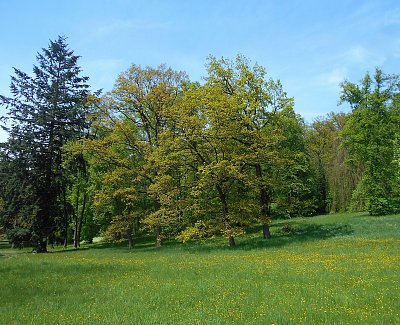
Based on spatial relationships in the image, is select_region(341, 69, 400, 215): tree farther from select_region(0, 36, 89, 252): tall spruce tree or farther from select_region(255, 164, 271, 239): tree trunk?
select_region(0, 36, 89, 252): tall spruce tree

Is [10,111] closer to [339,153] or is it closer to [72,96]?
[72,96]

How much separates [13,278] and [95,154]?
66.5ft

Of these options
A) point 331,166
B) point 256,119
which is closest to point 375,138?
point 331,166

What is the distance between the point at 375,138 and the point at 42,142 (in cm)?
3607

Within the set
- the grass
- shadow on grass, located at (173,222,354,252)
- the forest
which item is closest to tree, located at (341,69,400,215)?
the forest

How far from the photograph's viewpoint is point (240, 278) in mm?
13219

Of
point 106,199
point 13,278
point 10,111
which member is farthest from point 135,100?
point 13,278

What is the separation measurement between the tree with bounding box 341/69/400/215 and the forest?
125 millimetres

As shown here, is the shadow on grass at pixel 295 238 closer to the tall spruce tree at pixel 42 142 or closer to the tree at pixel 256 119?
the tree at pixel 256 119

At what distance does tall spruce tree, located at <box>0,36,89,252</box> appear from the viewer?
34.8m

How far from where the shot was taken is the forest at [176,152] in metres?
28.5

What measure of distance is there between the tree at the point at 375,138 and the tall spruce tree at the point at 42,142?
101 feet

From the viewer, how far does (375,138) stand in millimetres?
40312

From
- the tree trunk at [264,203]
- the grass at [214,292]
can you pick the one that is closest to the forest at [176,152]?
the tree trunk at [264,203]
